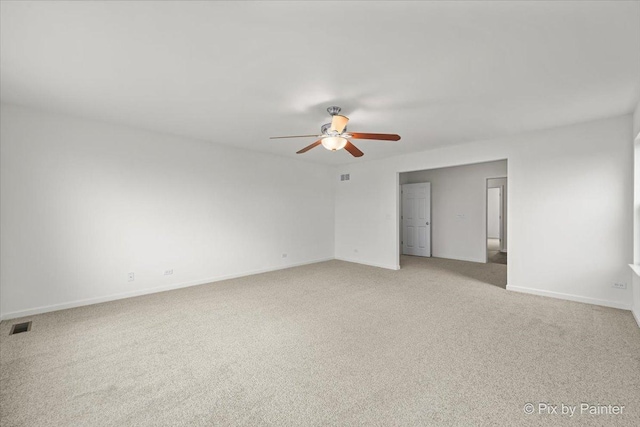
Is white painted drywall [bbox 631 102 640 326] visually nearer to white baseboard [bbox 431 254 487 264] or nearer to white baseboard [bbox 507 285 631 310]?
white baseboard [bbox 507 285 631 310]

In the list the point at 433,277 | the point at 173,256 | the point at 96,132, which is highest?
the point at 96,132

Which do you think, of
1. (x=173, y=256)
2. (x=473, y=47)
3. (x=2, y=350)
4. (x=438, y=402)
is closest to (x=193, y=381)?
(x=438, y=402)

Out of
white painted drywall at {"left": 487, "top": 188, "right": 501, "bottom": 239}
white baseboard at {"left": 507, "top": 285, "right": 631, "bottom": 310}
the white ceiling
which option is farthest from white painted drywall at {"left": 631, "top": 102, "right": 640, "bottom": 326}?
white painted drywall at {"left": 487, "top": 188, "right": 501, "bottom": 239}

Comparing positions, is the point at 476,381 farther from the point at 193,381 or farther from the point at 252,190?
the point at 252,190

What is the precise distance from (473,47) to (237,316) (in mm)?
3662

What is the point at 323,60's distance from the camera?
229 cm

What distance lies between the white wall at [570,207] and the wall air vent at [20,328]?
21.7 ft

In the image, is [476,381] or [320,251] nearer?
[476,381]

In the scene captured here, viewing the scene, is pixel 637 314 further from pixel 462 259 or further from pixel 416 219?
pixel 416 219

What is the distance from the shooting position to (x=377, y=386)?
80.6 inches

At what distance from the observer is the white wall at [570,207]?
3.65 meters

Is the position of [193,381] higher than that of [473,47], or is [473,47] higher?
[473,47]

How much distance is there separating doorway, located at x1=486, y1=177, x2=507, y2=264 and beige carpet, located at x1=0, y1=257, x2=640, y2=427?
3973 millimetres

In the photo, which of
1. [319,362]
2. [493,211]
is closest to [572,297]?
[319,362]
